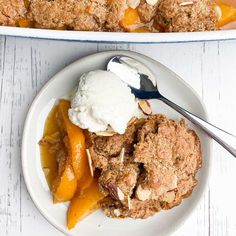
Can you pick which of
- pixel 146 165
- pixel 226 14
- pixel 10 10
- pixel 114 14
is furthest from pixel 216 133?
pixel 10 10

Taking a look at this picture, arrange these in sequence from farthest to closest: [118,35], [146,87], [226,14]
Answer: [146,87] < [226,14] < [118,35]

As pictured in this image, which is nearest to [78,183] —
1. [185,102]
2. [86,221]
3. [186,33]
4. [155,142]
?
[86,221]

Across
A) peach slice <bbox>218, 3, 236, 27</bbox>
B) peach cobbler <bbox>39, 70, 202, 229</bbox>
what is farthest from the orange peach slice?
peach slice <bbox>218, 3, 236, 27</bbox>

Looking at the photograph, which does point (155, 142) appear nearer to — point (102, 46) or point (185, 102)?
point (185, 102)

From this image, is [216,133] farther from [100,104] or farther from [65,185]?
[65,185]

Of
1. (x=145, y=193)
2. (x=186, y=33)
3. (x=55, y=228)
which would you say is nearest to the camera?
(x=186, y=33)

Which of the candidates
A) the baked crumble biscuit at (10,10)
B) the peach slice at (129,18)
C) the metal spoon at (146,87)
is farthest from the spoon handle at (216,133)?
the baked crumble biscuit at (10,10)

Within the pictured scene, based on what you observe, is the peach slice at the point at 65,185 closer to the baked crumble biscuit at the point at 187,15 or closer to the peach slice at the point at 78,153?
the peach slice at the point at 78,153

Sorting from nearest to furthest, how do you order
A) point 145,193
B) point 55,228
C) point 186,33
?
point 186,33 → point 145,193 → point 55,228
